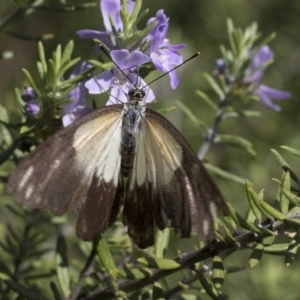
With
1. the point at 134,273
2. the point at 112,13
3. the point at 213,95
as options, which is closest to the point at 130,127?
the point at 112,13

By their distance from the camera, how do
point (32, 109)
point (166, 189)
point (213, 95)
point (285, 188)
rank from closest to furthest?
point (285, 188) → point (166, 189) → point (32, 109) → point (213, 95)

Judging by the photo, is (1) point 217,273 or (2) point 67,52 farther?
(2) point 67,52

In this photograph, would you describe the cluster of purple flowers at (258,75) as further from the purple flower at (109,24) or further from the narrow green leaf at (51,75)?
the narrow green leaf at (51,75)

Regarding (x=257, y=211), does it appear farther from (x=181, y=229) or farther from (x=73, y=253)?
(x=73, y=253)

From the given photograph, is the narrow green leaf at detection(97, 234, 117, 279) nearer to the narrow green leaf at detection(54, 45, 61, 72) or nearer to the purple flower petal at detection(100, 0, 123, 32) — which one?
the narrow green leaf at detection(54, 45, 61, 72)

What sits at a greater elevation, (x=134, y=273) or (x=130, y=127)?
(x=130, y=127)

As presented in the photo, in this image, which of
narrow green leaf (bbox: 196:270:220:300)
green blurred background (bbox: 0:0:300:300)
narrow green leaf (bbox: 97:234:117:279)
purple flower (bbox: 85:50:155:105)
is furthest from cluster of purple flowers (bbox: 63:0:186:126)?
green blurred background (bbox: 0:0:300:300)

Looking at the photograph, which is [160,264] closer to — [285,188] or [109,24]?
[285,188]
